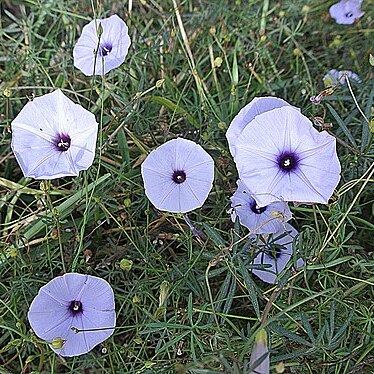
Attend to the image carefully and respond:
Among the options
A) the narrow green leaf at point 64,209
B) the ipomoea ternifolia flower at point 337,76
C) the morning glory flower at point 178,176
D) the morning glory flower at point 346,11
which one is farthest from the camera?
the morning glory flower at point 346,11

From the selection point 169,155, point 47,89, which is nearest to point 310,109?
point 169,155

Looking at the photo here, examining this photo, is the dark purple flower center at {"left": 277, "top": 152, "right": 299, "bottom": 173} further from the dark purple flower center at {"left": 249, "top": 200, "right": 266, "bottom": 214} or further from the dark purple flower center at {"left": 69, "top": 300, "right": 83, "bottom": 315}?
the dark purple flower center at {"left": 69, "top": 300, "right": 83, "bottom": 315}

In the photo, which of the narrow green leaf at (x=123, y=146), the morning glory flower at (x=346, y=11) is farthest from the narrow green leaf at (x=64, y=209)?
the morning glory flower at (x=346, y=11)

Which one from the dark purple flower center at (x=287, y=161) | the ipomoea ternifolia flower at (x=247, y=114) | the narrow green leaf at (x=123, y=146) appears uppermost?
the ipomoea ternifolia flower at (x=247, y=114)

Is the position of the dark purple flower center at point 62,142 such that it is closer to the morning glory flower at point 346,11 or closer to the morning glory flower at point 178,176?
the morning glory flower at point 178,176

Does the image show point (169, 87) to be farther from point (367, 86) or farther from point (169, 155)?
point (367, 86)

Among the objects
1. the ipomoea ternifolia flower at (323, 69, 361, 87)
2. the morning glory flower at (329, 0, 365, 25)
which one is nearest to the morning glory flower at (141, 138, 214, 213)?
the ipomoea ternifolia flower at (323, 69, 361, 87)

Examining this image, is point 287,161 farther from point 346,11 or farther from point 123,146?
point 346,11
